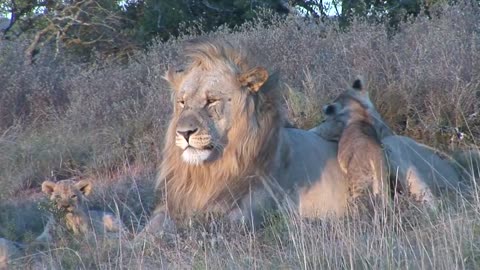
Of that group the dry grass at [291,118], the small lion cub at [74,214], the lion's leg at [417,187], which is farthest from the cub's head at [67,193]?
the lion's leg at [417,187]

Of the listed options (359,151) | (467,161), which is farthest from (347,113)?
(467,161)

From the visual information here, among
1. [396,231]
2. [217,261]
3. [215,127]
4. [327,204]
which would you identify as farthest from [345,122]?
[217,261]

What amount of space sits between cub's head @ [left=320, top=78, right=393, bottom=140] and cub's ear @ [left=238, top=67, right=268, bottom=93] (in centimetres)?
96

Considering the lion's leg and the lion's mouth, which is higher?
the lion's mouth

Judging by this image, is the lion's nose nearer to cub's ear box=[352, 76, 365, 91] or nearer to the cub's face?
the cub's face

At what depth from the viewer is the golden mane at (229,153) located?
6.54m

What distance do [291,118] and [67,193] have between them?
2.26 metres

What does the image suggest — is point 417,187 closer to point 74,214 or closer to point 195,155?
point 195,155

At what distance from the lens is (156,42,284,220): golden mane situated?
21.5 ft

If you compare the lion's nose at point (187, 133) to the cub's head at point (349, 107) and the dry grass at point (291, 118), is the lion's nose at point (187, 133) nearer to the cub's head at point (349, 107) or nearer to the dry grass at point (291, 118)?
the dry grass at point (291, 118)

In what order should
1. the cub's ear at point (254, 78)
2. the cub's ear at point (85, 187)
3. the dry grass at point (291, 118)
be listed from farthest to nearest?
the cub's ear at point (85, 187) → the cub's ear at point (254, 78) → the dry grass at point (291, 118)

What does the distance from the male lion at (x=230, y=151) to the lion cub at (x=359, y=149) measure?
0.16 m

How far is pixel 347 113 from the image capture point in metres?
7.46

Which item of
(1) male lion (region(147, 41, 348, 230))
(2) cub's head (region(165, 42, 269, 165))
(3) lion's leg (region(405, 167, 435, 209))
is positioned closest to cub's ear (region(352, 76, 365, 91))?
(3) lion's leg (region(405, 167, 435, 209))
